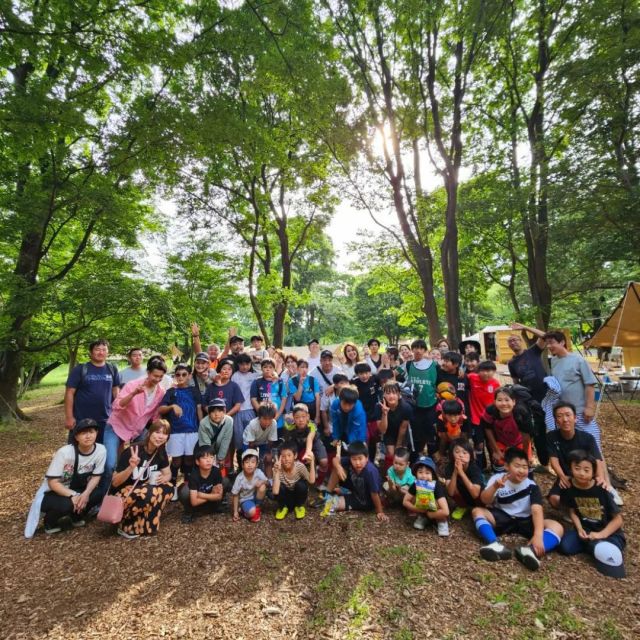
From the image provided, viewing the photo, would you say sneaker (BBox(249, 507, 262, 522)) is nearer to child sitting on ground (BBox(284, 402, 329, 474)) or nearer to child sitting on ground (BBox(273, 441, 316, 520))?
child sitting on ground (BBox(273, 441, 316, 520))

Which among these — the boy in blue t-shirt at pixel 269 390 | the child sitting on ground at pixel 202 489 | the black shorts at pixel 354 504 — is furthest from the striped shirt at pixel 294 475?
the boy in blue t-shirt at pixel 269 390

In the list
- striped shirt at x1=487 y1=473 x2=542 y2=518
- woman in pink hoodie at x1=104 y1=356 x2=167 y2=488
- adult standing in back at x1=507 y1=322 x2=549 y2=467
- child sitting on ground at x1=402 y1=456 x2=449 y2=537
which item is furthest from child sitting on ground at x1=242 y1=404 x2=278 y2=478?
adult standing in back at x1=507 y1=322 x2=549 y2=467

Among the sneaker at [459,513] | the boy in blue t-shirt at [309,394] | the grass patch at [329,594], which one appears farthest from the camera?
the boy in blue t-shirt at [309,394]

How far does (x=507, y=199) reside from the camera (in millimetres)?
8508

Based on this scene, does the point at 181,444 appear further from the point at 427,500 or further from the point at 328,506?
the point at 427,500

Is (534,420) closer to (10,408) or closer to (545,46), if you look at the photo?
(545,46)

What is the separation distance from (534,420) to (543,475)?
3.06ft

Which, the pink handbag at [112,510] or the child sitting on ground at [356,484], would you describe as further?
the child sitting on ground at [356,484]

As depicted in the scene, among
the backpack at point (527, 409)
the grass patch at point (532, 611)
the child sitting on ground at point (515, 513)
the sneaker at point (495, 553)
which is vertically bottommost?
the grass patch at point (532, 611)

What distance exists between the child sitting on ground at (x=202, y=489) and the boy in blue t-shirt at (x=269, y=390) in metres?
1.11

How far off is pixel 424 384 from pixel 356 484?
1.81 metres

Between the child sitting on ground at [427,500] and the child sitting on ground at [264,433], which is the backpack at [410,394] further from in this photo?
the child sitting on ground at [264,433]

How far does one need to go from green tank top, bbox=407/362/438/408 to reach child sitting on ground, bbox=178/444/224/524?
9.68ft

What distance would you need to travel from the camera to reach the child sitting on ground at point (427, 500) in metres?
3.40
